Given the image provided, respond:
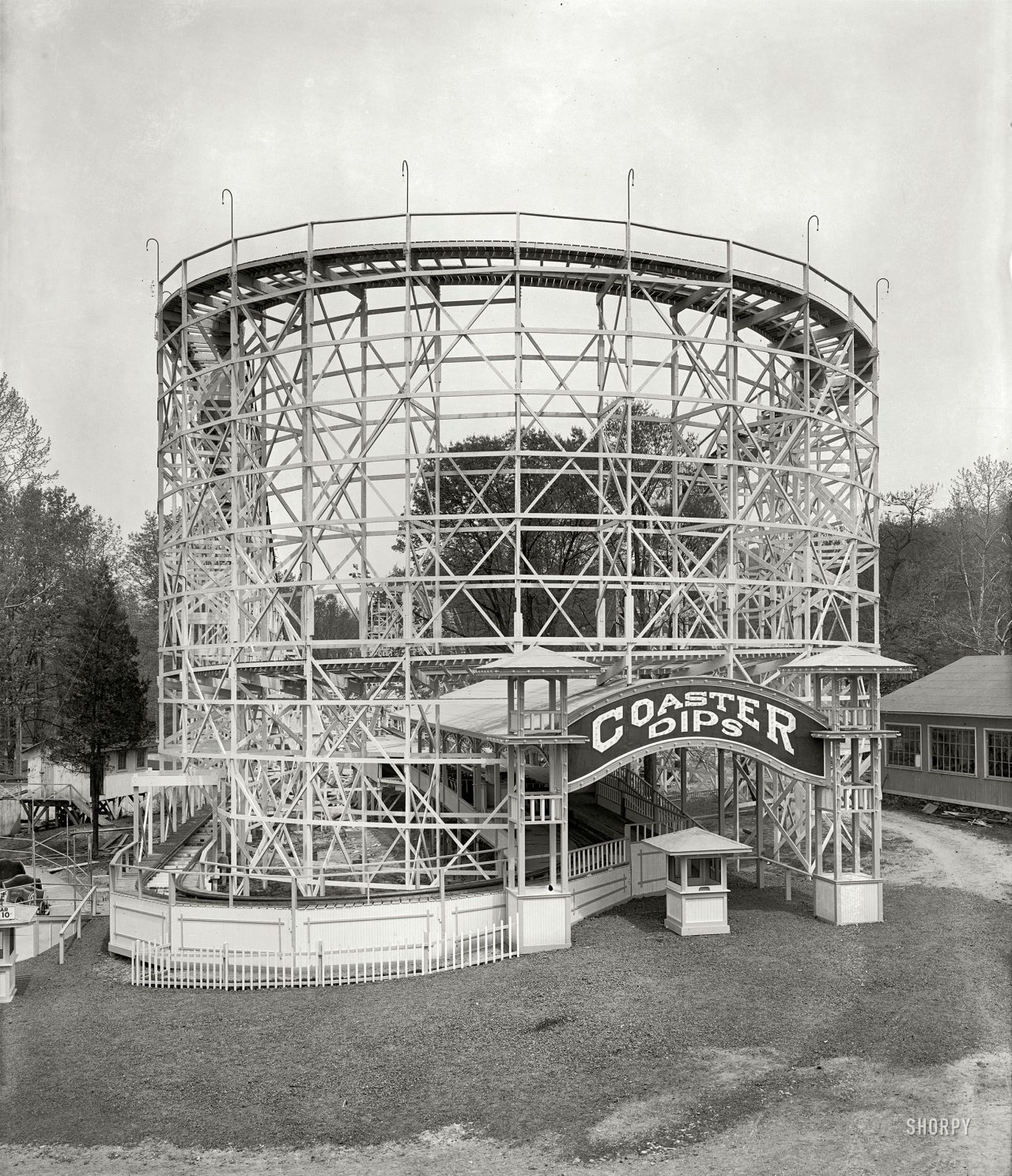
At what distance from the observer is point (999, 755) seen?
29.2 m

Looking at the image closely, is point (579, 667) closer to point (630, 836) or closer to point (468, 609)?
point (630, 836)

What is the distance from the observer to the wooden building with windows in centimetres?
2916

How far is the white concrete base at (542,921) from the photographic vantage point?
16.1 m

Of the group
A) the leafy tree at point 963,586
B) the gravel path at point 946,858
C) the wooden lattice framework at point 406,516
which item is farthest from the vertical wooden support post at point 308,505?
the leafy tree at point 963,586

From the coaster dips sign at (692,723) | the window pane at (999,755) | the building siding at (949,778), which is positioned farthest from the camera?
the building siding at (949,778)

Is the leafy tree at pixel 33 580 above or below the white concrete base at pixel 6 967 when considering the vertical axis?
above

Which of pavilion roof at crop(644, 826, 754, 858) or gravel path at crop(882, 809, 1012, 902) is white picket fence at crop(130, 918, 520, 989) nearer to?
pavilion roof at crop(644, 826, 754, 858)

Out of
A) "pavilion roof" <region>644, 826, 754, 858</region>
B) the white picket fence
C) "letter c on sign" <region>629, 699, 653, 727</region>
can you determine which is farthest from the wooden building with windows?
the white picket fence

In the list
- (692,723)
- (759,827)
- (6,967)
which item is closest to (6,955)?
(6,967)

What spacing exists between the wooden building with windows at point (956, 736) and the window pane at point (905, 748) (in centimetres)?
3

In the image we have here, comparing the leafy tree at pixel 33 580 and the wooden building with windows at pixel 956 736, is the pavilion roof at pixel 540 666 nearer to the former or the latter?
the wooden building with windows at pixel 956 736

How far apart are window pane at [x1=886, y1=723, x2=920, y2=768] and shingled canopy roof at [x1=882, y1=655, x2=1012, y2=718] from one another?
0.64m

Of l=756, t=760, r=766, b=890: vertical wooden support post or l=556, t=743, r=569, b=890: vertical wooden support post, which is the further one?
l=756, t=760, r=766, b=890: vertical wooden support post

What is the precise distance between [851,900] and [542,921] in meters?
5.69
